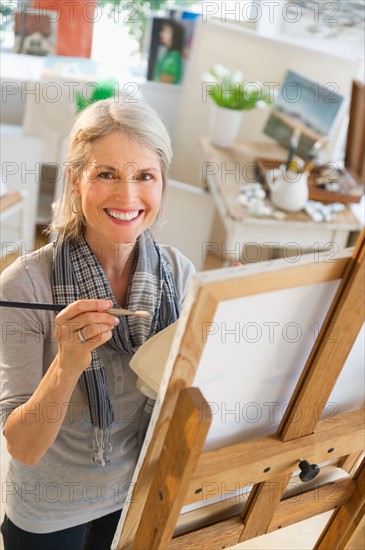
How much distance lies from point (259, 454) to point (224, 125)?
2.23m

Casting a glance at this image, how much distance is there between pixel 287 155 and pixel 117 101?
1.91m

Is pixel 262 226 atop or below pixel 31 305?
below

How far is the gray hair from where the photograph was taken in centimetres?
107

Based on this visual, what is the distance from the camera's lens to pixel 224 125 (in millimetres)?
2932

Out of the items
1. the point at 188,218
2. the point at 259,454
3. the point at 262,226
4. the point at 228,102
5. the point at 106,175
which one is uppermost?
the point at 106,175

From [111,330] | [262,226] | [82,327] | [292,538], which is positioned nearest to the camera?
[82,327]

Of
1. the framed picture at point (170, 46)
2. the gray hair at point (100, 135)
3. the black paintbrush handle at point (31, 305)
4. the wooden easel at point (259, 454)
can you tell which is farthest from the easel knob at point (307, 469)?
the framed picture at point (170, 46)

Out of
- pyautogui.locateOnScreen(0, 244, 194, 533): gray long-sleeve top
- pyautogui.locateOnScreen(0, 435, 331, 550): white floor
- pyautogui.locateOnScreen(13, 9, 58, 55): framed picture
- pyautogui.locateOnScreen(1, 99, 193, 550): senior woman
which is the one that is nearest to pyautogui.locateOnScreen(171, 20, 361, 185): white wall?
pyautogui.locateOnScreen(13, 9, 58, 55): framed picture

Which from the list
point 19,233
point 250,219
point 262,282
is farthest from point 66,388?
point 19,233

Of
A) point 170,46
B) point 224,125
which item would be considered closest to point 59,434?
point 224,125

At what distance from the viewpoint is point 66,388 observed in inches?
37.3

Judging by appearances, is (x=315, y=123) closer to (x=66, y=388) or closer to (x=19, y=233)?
(x=19, y=233)

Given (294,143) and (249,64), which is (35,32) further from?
(294,143)

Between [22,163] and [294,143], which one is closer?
[294,143]
